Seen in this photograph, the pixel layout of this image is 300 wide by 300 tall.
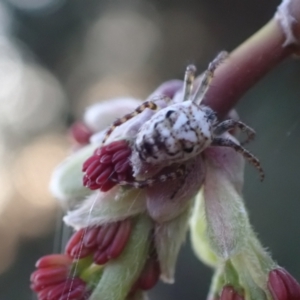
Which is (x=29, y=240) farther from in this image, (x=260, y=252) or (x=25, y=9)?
(x=260, y=252)

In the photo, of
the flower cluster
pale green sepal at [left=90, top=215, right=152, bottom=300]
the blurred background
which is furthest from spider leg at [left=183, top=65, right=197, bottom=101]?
Answer: the blurred background

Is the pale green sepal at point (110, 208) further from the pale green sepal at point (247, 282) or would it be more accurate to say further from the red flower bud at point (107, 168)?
the pale green sepal at point (247, 282)

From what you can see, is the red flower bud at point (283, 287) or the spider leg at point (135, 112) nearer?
the red flower bud at point (283, 287)

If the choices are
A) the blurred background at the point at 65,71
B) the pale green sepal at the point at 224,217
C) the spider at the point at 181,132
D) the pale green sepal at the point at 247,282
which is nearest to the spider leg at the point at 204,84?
the spider at the point at 181,132

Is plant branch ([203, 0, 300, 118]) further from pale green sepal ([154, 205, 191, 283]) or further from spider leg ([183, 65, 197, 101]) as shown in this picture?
pale green sepal ([154, 205, 191, 283])

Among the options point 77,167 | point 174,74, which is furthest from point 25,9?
point 77,167

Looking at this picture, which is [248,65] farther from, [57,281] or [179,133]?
[57,281]

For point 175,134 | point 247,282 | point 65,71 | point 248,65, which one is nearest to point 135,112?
point 175,134
